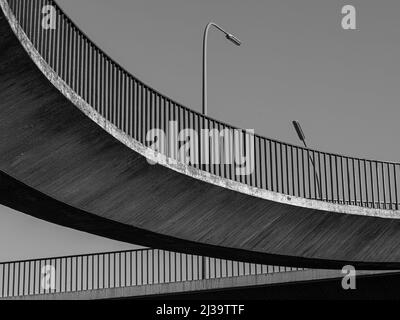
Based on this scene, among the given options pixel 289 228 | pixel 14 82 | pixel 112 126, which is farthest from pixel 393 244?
pixel 14 82

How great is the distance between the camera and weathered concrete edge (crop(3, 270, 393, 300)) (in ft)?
96.2

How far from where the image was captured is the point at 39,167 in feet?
53.1

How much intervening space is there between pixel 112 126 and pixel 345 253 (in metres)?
10.3

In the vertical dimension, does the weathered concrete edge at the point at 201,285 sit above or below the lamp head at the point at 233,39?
below

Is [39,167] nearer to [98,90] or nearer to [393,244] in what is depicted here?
[98,90]

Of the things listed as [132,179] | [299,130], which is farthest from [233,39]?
[132,179]

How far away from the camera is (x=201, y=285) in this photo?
31.1m

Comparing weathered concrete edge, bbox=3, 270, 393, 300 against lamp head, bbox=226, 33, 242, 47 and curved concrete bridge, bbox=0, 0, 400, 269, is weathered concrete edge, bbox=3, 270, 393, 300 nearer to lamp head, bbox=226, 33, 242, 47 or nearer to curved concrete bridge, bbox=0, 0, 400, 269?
curved concrete bridge, bbox=0, 0, 400, 269

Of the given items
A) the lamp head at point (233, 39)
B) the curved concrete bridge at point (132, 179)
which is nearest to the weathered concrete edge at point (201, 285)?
the curved concrete bridge at point (132, 179)

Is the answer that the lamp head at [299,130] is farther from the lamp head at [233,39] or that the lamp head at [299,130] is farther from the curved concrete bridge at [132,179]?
the curved concrete bridge at [132,179]

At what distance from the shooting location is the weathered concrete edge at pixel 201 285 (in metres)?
29.3

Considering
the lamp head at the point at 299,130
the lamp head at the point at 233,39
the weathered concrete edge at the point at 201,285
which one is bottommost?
the weathered concrete edge at the point at 201,285

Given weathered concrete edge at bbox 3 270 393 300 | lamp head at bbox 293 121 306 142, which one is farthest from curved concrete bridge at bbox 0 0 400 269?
lamp head at bbox 293 121 306 142

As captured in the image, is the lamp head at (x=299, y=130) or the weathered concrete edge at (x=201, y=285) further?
the lamp head at (x=299, y=130)
